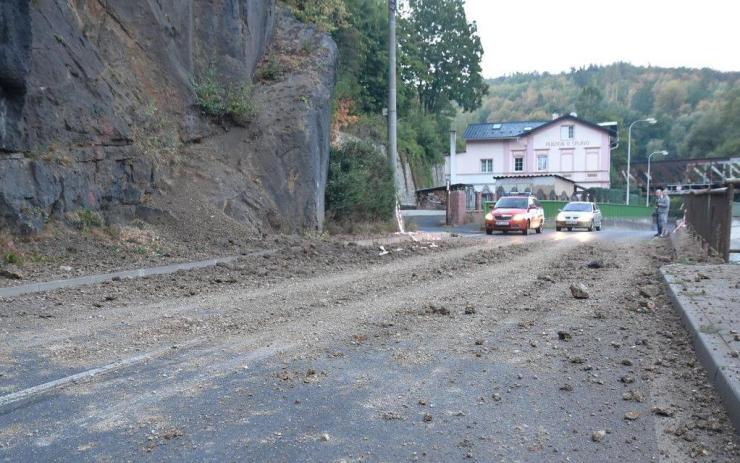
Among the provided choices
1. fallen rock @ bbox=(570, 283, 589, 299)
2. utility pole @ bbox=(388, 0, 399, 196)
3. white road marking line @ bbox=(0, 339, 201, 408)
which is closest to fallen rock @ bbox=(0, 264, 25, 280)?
white road marking line @ bbox=(0, 339, 201, 408)

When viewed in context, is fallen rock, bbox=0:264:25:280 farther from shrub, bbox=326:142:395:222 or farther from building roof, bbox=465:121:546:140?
building roof, bbox=465:121:546:140

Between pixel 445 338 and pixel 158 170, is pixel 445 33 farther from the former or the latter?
pixel 445 338

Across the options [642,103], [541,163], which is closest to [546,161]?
[541,163]

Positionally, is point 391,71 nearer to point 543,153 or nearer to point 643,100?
point 543,153

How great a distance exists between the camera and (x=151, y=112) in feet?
53.6

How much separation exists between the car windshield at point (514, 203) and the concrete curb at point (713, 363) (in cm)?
2269

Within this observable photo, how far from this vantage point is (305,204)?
64.4ft

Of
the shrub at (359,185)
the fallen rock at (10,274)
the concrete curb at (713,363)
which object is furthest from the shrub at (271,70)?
the concrete curb at (713,363)

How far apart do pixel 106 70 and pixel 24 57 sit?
3119 millimetres

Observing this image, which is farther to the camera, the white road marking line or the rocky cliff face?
the rocky cliff face

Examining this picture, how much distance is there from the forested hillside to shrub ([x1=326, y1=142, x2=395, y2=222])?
76953 mm

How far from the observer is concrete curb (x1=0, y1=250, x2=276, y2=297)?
372 inches

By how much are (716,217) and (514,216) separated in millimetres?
16037

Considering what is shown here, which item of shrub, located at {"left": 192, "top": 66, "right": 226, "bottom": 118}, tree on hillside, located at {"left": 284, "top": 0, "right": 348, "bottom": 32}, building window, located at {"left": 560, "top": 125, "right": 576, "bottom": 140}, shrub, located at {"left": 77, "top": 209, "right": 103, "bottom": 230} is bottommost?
shrub, located at {"left": 77, "top": 209, "right": 103, "bottom": 230}
